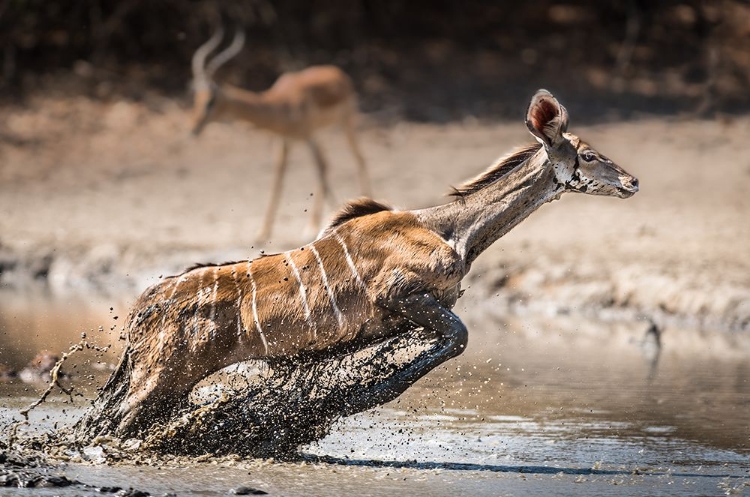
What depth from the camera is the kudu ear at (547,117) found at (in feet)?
20.8

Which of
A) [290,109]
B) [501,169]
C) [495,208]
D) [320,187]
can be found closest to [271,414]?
[495,208]

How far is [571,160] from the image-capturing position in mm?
6422

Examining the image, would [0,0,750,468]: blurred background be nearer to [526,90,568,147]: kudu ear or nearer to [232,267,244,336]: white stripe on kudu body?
[232,267,244,336]: white stripe on kudu body

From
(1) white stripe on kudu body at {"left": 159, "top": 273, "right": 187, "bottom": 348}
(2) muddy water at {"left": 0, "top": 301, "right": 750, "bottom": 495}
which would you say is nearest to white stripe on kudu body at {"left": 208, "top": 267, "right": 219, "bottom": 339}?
(1) white stripe on kudu body at {"left": 159, "top": 273, "right": 187, "bottom": 348}

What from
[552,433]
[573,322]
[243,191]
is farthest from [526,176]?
[243,191]

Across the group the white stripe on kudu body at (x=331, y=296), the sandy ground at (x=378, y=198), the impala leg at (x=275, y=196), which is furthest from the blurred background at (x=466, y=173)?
the white stripe on kudu body at (x=331, y=296)

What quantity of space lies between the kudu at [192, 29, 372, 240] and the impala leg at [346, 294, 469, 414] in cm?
831

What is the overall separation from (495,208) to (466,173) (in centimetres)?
925

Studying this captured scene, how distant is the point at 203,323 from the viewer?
6164 mm

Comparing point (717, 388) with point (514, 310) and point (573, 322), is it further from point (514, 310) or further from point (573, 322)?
point (514, 310)

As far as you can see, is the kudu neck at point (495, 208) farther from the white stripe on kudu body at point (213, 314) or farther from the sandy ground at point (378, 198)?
the sandy ground at point (378, 198)

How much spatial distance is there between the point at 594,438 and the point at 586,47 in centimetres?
1423

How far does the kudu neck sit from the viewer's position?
641 centimetres

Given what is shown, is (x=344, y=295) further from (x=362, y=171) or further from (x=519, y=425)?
(x=362, y=171)
